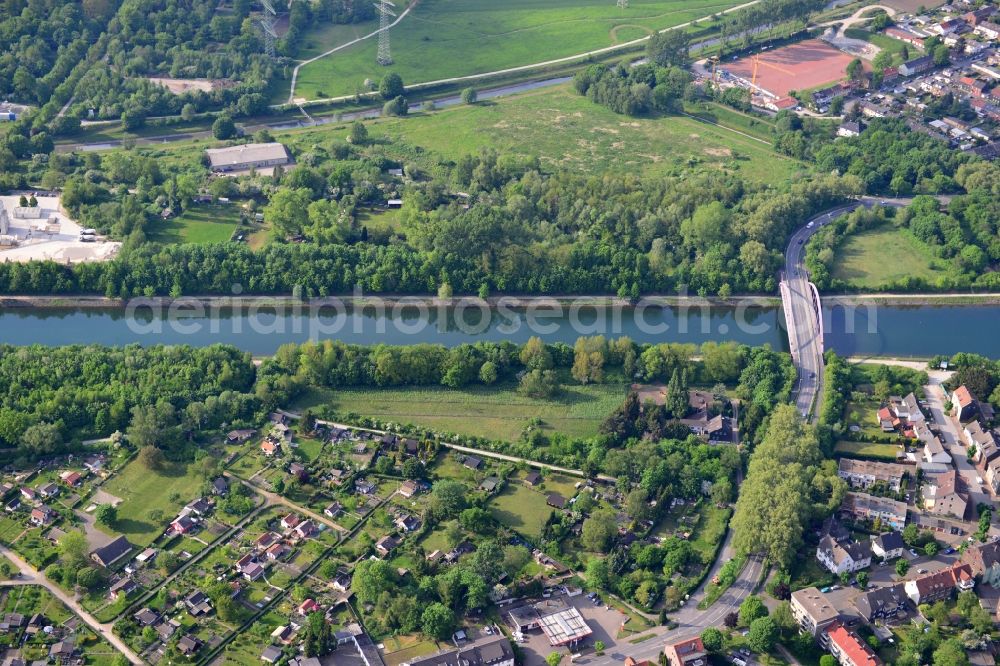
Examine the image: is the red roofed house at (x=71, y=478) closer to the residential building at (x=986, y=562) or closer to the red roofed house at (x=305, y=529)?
the red roofed house at (x=305, y=529)

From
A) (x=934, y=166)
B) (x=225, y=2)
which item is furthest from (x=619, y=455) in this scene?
(x=225, y=2)

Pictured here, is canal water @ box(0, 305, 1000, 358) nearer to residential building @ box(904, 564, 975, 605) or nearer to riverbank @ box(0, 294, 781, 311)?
riverbank @ box(0, 294, 781, 311)

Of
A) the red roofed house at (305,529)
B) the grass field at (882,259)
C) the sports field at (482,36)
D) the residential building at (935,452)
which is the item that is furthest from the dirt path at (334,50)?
the residential building at (935,452)

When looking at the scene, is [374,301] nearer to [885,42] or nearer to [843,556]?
[843,556]

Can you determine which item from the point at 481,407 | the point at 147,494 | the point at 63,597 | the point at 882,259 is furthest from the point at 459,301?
the point at 63,597

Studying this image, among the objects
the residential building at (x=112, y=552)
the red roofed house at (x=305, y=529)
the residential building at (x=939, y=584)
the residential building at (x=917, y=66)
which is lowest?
the residential building at (x=939, y=584)

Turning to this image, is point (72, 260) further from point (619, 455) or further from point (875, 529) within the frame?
point (875, 529)
